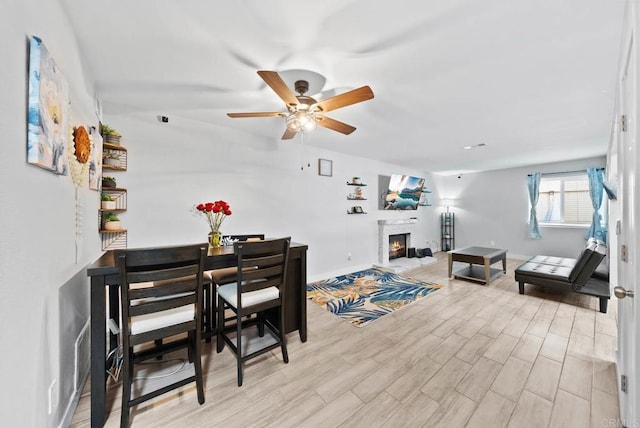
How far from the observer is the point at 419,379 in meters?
1.90

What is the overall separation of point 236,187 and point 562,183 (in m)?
7.10

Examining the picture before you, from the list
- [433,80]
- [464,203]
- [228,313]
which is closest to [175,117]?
[228,313]

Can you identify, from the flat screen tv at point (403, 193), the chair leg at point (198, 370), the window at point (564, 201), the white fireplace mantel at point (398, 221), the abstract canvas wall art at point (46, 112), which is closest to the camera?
the abstract canvas wall art at point (46, 112)

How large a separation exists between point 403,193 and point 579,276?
11.1ft

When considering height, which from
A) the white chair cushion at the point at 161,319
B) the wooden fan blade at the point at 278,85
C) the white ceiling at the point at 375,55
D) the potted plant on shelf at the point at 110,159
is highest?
the white ceiling at the point at 375,55

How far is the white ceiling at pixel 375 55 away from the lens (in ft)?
4.67

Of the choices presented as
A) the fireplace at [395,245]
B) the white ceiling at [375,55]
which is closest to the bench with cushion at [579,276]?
the white ceiling at [375,55]

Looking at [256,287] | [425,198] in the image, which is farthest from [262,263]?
[425,198]

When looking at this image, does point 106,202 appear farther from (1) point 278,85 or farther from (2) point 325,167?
(2) point 325,167

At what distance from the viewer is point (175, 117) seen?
3039mm

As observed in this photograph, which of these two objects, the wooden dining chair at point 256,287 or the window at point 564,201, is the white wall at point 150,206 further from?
the wooden dining chair at point 256,287

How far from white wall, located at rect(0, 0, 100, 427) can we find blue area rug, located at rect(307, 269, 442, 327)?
2.41m

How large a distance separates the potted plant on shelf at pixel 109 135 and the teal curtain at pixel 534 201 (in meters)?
7.96

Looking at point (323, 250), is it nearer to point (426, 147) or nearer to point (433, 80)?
point (426, 147)
